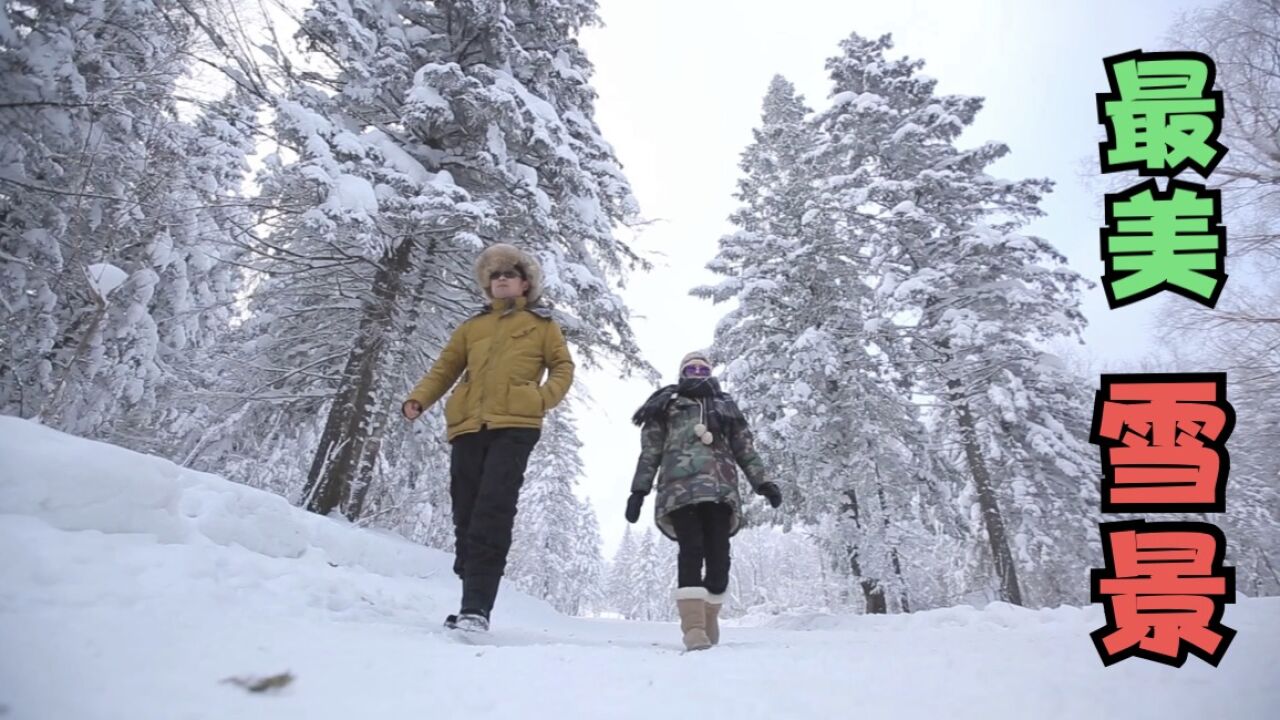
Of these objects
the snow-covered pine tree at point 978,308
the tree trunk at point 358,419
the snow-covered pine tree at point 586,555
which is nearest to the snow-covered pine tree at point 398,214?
the tree trunk at point 358,419

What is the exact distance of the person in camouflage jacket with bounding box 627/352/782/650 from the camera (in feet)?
11.8

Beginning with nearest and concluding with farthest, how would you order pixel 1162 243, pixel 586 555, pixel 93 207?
pixel 1162 243
pixel 93 207
pixel 586 555

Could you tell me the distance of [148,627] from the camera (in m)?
1.88

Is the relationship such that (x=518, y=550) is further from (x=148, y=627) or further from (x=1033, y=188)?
→ (x=148, y=627)

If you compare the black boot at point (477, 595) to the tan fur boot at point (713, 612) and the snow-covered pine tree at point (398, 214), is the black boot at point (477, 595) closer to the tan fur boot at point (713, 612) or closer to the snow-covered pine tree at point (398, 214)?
the tan fur boot at point (713, 612)

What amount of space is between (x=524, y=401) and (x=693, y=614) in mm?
1582

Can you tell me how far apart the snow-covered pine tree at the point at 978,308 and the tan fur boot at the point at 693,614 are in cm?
1024

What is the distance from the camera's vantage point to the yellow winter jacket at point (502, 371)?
3.32m

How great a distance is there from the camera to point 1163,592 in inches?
119

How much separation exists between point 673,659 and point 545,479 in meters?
28.8

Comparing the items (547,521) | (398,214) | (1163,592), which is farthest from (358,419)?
(547,521)

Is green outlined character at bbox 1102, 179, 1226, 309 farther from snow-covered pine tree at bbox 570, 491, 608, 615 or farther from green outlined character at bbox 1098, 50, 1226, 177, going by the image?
snow-covered pine tree at bbox 570, 491, 608, 615

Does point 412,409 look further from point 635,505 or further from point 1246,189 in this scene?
point 1246,189

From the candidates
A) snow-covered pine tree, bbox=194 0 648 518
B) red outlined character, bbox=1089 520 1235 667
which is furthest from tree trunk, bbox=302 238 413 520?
red outlined character, bbox=1089 520 1235 667
